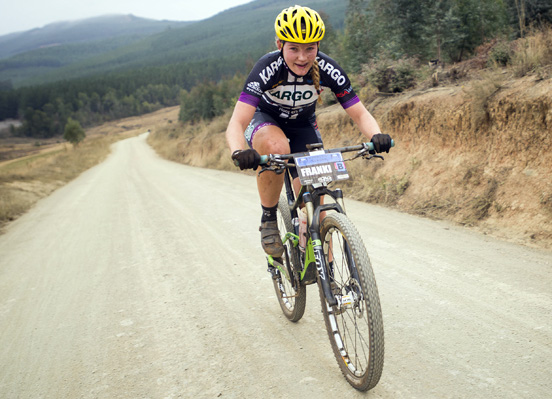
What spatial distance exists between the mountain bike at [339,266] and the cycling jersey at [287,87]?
0.64 metres

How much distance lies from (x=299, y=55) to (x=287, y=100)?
0.40m

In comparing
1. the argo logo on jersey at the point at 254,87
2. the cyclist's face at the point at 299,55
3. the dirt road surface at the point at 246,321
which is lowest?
the dirt road surface at the point at 246,321

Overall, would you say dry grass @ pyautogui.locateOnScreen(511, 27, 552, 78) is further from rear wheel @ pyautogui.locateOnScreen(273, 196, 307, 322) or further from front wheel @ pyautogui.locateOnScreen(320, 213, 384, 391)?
front wheel @ pyautogui.locateOnScreen(320, 213, 384, 391)

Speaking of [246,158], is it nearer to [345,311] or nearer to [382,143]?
[382,143]

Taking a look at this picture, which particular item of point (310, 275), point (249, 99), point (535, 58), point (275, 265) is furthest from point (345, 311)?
point (535, 58)

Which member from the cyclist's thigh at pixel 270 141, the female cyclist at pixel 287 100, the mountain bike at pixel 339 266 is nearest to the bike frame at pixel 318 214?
the mountain bike at pixel 339 266

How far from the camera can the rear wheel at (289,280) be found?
320 cm

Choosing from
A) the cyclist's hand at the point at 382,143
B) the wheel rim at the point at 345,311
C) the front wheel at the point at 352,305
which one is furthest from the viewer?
the cyclist's hand at the point at 382,143

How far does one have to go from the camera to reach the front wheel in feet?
7.13

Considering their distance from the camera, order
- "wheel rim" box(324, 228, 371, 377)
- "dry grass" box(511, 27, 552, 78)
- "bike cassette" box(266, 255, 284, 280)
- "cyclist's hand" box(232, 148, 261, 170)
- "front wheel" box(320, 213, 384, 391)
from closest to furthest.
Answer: "front wheel" box(320, 213, 384, 391) < "wheel rim" box(324, 228, 371, 377) < "cyclist's hand" box(232, 148, 261, 170) < "bike cassette" box(266, 255, 284, 280) < "dry grass" box(511, 27, 552, 78)

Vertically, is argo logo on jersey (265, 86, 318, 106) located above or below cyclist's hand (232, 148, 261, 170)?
above

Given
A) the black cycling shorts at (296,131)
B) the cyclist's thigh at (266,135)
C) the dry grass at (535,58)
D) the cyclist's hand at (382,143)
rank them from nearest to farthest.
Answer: the cyclist's hand at (382,143)
the cyclist's thigh at (266,135)
the black cycling shorts at (296,131)
the dry grass at (535,58)

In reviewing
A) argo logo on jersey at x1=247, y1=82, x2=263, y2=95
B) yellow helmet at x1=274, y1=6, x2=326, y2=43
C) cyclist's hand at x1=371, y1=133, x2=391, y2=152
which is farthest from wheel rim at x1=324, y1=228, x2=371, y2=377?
yellow helmet at x1=274, y1=6, x2=326, y2=43

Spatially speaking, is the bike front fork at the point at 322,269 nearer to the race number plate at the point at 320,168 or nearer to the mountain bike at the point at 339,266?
the mountain bike at the point at 339,266
